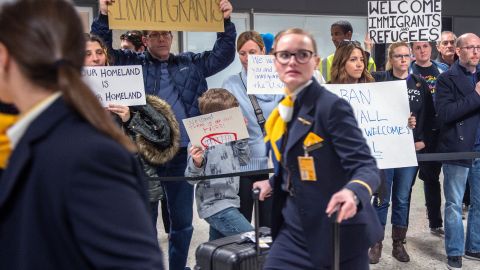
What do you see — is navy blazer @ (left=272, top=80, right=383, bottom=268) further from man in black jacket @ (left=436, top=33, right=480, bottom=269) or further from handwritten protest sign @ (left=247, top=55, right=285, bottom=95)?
man in black jacket @ (left=436, top=33, right=480, bottom=269)

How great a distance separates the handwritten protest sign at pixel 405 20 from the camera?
5570mm

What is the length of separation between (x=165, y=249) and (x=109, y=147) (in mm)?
4410

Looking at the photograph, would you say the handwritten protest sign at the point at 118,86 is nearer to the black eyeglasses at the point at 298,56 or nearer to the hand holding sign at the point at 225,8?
the hand holding sign at the point at 225,8

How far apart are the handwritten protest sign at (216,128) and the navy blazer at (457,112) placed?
1759 millimetres

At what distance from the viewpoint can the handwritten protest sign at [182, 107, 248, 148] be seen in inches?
156

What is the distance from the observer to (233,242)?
11.1 feet

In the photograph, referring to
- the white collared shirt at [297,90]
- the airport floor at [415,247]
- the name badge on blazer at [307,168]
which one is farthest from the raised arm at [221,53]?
the name badge on blazer at [307,168]

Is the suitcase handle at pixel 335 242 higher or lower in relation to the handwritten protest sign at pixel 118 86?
lower

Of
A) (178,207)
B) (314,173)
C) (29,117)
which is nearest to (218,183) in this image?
(178,207)

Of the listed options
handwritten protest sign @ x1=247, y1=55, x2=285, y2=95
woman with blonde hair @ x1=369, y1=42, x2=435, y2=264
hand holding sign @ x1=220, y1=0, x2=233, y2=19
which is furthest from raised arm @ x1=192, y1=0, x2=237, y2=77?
woman with blonde hair @ x1=369, y1=42, x2=435, y2=264

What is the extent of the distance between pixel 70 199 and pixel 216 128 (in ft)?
9.26

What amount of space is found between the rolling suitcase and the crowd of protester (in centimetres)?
37

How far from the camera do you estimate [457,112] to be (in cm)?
466

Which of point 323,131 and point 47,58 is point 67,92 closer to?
point 47,58
